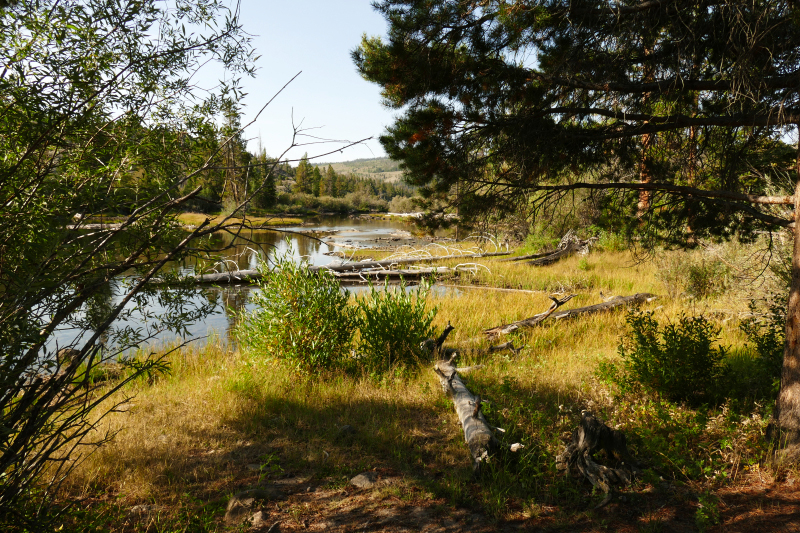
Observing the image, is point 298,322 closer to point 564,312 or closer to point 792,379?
point 792,379

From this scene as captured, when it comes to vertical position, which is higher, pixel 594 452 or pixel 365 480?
pixel 594 452

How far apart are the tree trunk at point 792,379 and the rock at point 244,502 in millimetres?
4083

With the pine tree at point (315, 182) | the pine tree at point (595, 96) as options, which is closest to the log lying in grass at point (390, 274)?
the pine tree at point (595, 96)

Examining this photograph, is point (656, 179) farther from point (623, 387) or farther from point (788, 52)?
point (623, 387)

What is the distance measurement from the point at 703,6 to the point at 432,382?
463 cm

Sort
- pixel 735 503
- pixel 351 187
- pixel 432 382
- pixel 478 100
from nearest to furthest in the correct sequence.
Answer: pixel 735 503 → pixel 478 100 → pixel 432 382 → pixel 351 187

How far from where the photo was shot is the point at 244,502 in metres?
3.41

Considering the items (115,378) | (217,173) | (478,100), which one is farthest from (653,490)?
(115,378)

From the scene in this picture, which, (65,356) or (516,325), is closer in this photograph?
(65,356)

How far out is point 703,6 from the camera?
3990mm

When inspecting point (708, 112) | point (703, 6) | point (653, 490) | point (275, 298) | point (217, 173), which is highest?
point (703, 6)

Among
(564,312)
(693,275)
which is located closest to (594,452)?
(564,312)

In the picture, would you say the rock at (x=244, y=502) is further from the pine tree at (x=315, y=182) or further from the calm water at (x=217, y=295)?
the pine tree at (x=315, y=182)

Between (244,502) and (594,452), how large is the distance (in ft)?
9.06
